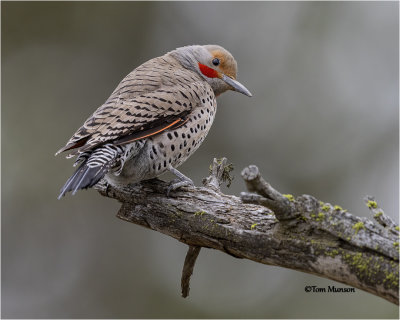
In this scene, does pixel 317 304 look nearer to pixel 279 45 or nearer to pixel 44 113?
pixel 279 45

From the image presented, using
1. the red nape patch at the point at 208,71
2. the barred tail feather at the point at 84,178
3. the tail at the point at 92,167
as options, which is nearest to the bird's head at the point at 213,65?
the red nape patch at the point at 208,71

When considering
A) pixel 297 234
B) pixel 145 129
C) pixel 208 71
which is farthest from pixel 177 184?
pixel 208 71

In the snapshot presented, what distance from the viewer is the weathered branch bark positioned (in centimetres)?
274

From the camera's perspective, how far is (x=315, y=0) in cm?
734

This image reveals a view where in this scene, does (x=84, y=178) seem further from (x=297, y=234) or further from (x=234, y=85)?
(x=234, y=85)

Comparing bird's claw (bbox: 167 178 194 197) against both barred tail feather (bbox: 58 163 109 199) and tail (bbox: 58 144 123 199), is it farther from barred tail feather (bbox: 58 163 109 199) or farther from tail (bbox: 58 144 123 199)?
barred tail feather (bbox: 58 163 109 199)

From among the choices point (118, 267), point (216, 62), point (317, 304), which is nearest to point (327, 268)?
point (216, 62)

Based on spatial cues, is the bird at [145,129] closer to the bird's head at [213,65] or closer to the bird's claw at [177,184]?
the bird's claw at [177,184]

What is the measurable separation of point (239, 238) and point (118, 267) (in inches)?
148

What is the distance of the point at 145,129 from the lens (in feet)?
12.6

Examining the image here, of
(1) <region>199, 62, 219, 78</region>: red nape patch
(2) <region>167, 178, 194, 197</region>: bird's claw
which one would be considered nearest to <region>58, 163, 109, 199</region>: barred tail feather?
(2) <region>167, 178, 194, 197</region>: bird's claw

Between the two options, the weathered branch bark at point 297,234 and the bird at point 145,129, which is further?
the bird at point 145,129

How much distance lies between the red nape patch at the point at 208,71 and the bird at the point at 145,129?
0.47 ft

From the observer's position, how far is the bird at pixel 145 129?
3.60m
